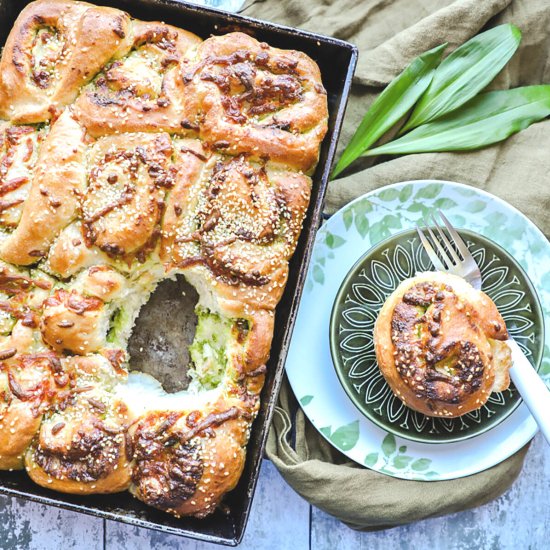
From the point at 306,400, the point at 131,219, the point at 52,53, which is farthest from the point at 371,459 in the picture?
the point at 52,53

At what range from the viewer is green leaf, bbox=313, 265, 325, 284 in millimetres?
2891

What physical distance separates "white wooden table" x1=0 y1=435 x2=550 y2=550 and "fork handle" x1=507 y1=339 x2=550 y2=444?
71 centimetres

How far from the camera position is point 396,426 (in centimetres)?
281

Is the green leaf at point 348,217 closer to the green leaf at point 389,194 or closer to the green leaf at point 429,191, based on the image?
the green leaf at point 389,194

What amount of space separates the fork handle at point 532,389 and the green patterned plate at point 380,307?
0.24m

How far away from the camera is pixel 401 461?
2.85m

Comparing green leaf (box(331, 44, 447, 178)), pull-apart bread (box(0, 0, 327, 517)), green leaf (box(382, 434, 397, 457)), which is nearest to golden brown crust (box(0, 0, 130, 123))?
pull-apart bread (box(0, 0, 327, 517))

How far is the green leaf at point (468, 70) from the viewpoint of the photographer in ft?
9.55

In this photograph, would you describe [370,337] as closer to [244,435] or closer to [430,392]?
[430,392]

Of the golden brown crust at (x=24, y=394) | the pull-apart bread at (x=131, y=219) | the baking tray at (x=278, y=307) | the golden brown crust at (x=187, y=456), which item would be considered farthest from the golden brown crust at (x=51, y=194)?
the golden brown crust at (x=187, y=456)

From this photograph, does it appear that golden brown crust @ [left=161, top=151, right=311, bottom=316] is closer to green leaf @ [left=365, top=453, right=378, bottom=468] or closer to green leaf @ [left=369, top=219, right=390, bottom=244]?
green leaf @ [left=369, top=219, right=390, bottom=244]

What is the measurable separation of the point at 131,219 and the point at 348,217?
0.91 metres

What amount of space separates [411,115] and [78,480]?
1984 millimetres

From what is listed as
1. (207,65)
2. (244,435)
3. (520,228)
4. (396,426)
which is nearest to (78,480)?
(244,435)
